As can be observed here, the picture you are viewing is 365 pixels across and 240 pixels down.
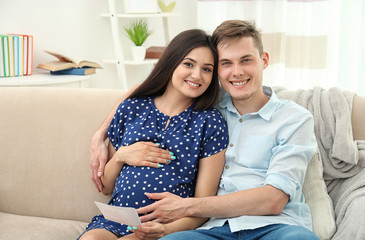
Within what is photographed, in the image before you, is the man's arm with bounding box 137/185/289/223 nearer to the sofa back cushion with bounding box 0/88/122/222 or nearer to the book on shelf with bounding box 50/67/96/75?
the sofa back cushion with bounding box 0/88/122/222

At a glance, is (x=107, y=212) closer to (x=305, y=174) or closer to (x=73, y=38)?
(x=305, y=174)

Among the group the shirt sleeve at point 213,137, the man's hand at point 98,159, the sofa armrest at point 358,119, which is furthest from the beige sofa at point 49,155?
the sofa armrest at point 358,119

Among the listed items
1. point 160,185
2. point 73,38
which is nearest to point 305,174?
point 160,185

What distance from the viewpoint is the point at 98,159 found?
5.97 feet

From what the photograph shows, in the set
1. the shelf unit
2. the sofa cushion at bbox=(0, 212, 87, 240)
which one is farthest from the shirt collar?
the shelf unit

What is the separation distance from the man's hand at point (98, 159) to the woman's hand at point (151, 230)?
355mm

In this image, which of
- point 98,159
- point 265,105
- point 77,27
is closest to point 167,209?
point 98,159

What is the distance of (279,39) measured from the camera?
12.1 feet

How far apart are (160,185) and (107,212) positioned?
215 mm

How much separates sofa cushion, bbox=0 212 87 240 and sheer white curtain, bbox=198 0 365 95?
2219 millimetres

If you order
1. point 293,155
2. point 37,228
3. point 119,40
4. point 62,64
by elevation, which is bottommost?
point 37,228

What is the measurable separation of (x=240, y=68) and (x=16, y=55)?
187 cm

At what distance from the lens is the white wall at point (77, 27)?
3293 mm

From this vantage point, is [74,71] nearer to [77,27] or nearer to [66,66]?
[66,66]
